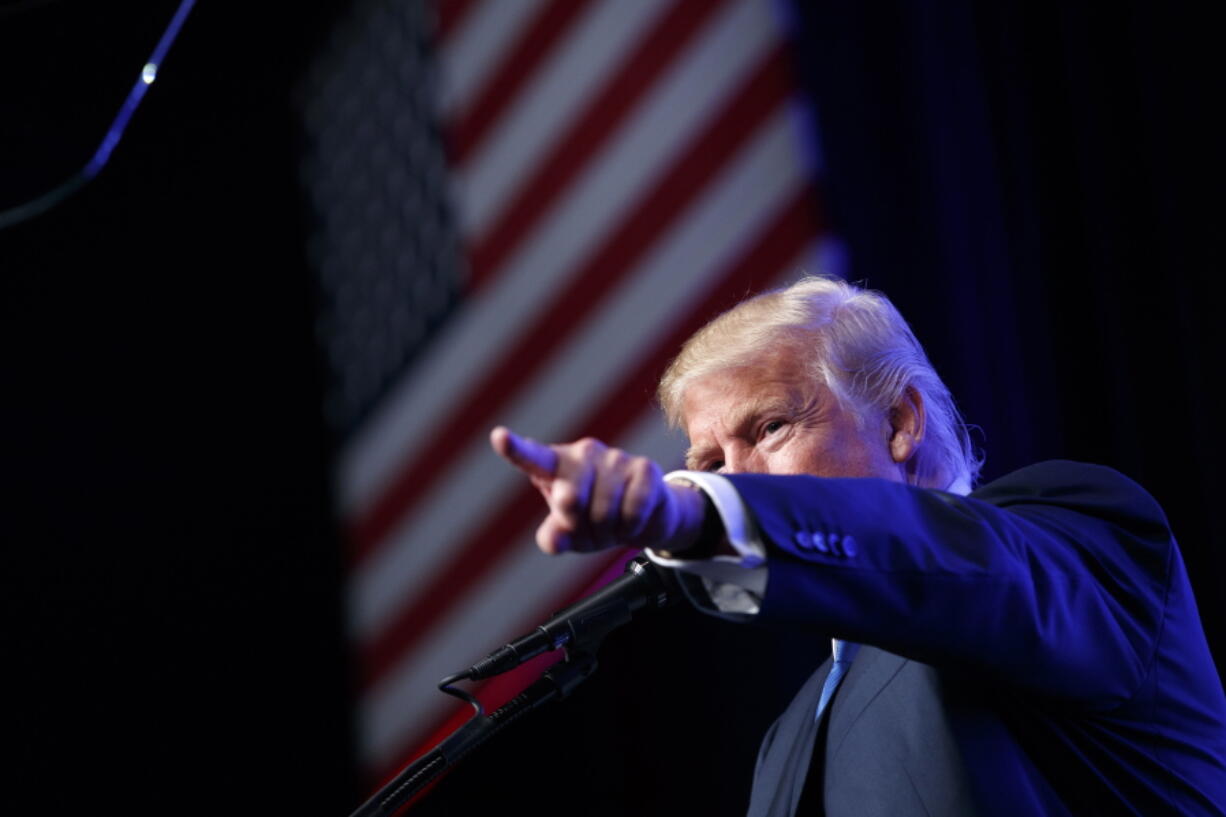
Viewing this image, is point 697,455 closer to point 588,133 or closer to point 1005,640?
point 1005,640

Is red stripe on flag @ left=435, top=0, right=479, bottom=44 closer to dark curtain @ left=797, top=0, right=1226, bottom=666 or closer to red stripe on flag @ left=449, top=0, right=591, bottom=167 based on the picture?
red stripe on flag @ left=449, top=0, right=591, bottom=167

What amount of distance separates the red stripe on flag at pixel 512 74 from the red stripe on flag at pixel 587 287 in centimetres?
51

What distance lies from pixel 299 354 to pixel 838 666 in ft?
6.11

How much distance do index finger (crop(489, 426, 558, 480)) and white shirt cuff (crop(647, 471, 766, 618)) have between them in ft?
0.43

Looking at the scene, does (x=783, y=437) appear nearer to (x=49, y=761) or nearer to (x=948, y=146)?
(x=948, y=146)

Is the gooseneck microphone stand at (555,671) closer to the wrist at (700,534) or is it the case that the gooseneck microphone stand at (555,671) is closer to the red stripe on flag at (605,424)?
the wrist at (700,534)

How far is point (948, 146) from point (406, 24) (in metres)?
1.73

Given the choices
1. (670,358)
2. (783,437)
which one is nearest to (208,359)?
(670,358)

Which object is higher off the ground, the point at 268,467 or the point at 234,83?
the point at 234,83

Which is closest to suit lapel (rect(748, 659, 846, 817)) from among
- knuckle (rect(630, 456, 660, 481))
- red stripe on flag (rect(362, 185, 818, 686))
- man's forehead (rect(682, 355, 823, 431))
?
man's forehead (rect(682, 355, 823, 431))

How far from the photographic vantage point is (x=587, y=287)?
2525mm

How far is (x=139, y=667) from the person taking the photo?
234 cm

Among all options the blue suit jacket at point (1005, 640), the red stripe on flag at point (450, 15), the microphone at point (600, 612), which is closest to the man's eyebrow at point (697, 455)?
the microphone at point (600, 612)

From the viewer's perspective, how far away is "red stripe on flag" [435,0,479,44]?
2.83 meters
